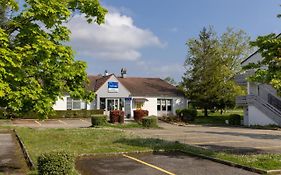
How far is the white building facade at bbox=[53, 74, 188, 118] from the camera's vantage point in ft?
173

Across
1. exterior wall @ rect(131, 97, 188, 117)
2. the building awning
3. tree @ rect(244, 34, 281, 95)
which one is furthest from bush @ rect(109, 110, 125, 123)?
tree @ rect(244, 34, 281, 95)

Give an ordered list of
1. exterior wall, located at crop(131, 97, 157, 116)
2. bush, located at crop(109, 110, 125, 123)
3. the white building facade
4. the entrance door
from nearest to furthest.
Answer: bush, located at crop(109, 110, 125, 123) → the white building facade → the entrance door → exterior wall, located at crop(131, 97, 157, 116)

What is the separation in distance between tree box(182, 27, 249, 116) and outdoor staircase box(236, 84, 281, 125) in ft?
20.5

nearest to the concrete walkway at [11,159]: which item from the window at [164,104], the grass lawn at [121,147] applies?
the grass lawn at [121,147]

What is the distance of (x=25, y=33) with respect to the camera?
11445 millimetres

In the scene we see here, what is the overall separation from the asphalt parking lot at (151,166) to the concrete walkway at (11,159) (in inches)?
87.0

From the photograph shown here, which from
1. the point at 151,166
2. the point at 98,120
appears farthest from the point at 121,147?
the point at 98,120

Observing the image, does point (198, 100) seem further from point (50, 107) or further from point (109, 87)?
point (50, 107)

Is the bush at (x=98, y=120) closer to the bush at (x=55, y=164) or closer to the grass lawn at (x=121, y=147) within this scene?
the grass lawn at (x=121, y=147)

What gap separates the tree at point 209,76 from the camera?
50844 millimetres

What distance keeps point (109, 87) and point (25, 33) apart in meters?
41.7

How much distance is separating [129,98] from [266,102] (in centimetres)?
1945

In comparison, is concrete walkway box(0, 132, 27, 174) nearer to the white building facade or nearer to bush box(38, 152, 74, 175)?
bush box(38, 152, 74, 175)

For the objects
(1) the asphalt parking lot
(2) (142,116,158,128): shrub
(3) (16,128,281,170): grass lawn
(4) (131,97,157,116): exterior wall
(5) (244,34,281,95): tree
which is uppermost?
(5) (244,34,281,95): tree
